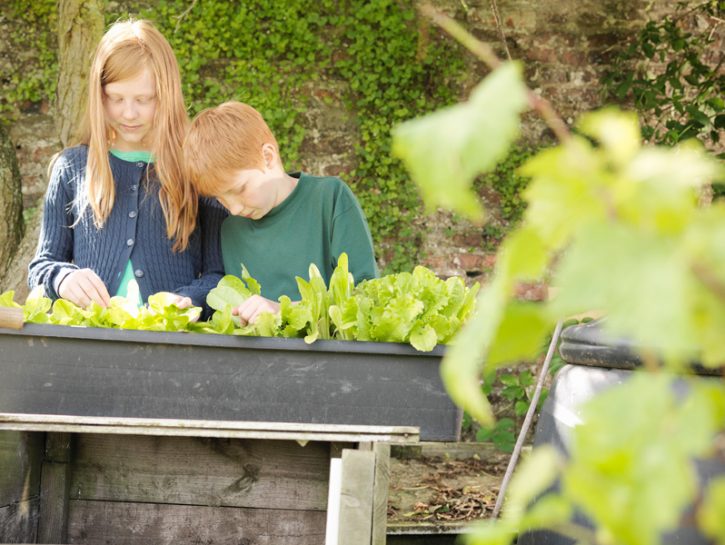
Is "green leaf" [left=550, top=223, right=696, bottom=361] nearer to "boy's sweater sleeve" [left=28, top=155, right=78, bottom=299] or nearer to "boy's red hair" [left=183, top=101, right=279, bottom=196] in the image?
"boy's red hair" [left=183, top=101, right=279, bottom=196]

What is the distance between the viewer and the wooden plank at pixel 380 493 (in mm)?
1178

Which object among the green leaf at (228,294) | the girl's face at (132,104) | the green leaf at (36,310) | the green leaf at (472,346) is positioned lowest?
the green leaf at (472,346)

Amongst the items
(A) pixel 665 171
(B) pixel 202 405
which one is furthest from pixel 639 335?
(B) pixel 202 405

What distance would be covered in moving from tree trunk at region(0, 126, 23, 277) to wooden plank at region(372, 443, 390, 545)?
284 cm

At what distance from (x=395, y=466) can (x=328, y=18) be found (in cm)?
222

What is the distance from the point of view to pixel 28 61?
4316mm

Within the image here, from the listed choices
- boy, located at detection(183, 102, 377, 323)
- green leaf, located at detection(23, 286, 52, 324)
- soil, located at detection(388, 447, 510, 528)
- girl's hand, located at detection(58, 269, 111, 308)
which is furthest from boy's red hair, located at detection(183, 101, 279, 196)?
soil, located at detection(388, 447, 510, 528)

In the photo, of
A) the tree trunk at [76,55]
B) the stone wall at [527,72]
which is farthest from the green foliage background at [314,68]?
the tree trunk at [76,55]

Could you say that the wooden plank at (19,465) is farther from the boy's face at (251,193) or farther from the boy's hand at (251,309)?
the boy's face at (251,193)

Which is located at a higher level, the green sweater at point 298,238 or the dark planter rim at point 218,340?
the green sweater at point 298,238

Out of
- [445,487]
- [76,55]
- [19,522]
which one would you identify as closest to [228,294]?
[19,522]

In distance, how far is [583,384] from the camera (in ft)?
4.19

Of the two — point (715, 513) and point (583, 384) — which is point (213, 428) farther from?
point (715, 513)

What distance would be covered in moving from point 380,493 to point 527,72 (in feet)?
12.1
